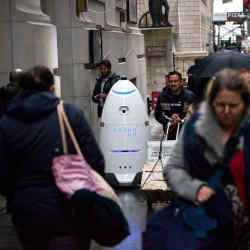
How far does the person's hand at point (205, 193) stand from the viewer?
3.89m

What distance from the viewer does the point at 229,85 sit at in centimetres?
391

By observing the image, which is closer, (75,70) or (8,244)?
(8,244)

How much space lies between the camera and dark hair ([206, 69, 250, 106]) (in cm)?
391

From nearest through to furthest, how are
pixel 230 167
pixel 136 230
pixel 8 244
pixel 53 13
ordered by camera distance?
pixel 230 167 → pixel 8 244 → pixel 136 230 → pixel 53 13

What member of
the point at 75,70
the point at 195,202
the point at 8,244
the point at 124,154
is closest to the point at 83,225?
the point at 195,202

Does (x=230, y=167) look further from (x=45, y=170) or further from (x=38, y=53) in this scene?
(x=38, y=53)

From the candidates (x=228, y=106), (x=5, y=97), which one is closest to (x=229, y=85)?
(x=228, y=106)

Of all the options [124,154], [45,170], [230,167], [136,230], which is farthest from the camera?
[124,154]

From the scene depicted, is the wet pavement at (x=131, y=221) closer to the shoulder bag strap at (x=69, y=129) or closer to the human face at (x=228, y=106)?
the shoulder bag strap at (x=69, y=129)

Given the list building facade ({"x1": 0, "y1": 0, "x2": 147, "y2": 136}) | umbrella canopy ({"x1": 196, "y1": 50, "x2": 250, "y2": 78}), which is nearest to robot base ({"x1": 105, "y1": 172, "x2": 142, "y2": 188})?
building facade ({"x1": 0, "y1": 0, "x2": 147, "y2": 136})

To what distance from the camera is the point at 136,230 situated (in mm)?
7691

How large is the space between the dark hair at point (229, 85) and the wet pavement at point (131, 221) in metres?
3.19

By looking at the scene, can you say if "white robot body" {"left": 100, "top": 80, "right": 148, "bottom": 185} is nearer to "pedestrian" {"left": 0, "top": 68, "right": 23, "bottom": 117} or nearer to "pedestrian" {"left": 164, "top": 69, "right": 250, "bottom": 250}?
"pedestrian" {"left": 0, "top": 68, "right": 23, "bottom": 117}

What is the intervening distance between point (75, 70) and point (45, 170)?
33.6 ft
